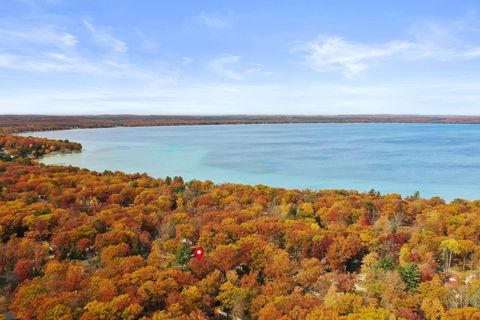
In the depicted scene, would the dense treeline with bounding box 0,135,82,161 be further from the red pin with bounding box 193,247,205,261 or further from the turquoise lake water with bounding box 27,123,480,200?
the red pin with bounding box 193,247,205,261

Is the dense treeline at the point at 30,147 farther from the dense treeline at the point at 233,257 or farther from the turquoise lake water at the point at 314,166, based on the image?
the dense treeline at the point at 233,257

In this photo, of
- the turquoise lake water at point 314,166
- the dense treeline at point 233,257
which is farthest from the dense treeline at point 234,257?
the turquoise lake water at point 314,166

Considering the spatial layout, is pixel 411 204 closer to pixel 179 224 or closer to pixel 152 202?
pixel 179 224

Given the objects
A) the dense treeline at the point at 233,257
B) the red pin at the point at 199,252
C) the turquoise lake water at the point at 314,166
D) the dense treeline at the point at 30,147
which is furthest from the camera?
the dense treeline at the point at 30,147

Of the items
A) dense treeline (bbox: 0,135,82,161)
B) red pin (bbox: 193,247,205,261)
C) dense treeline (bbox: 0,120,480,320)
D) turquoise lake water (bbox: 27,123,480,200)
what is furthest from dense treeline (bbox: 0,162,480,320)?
dense treeline (bbox: 0,135,82,161)

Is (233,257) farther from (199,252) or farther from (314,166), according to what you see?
(314,166)

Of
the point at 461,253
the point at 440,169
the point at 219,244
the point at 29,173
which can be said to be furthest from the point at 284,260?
the point at 440,169

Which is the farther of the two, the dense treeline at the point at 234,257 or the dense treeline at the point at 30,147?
the dense treeline at the point at 30,147
